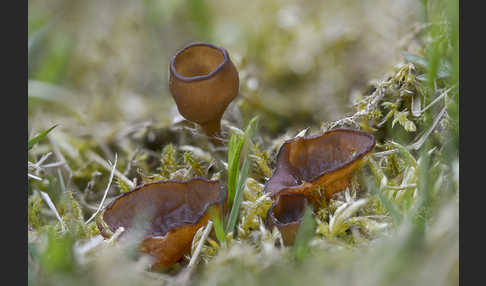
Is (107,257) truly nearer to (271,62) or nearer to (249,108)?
(249,108)

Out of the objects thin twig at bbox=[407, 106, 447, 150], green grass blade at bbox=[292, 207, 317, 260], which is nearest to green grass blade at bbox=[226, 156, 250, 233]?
green grass blade at bbox=[292, 207, 317, 260]

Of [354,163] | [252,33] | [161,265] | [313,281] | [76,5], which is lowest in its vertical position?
[161,265]

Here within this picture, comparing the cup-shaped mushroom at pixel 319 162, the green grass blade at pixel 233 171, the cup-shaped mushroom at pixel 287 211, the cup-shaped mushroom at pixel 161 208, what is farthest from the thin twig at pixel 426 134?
the cup-shaped mushroom at pixel 161 208

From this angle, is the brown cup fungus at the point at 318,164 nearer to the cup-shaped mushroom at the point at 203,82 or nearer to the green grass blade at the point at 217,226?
the green grass blade at the point at 217,226

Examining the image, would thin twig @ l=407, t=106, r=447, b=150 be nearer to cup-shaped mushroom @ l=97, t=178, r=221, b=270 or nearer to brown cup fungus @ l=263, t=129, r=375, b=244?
brown cup fungus @ l=263, t=129, r=375, b=244

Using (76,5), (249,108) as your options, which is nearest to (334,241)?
(249,108)

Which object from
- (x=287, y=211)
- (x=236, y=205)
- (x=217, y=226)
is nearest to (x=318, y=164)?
(x=287, y=211)

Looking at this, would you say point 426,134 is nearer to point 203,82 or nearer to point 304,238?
point 304,238
